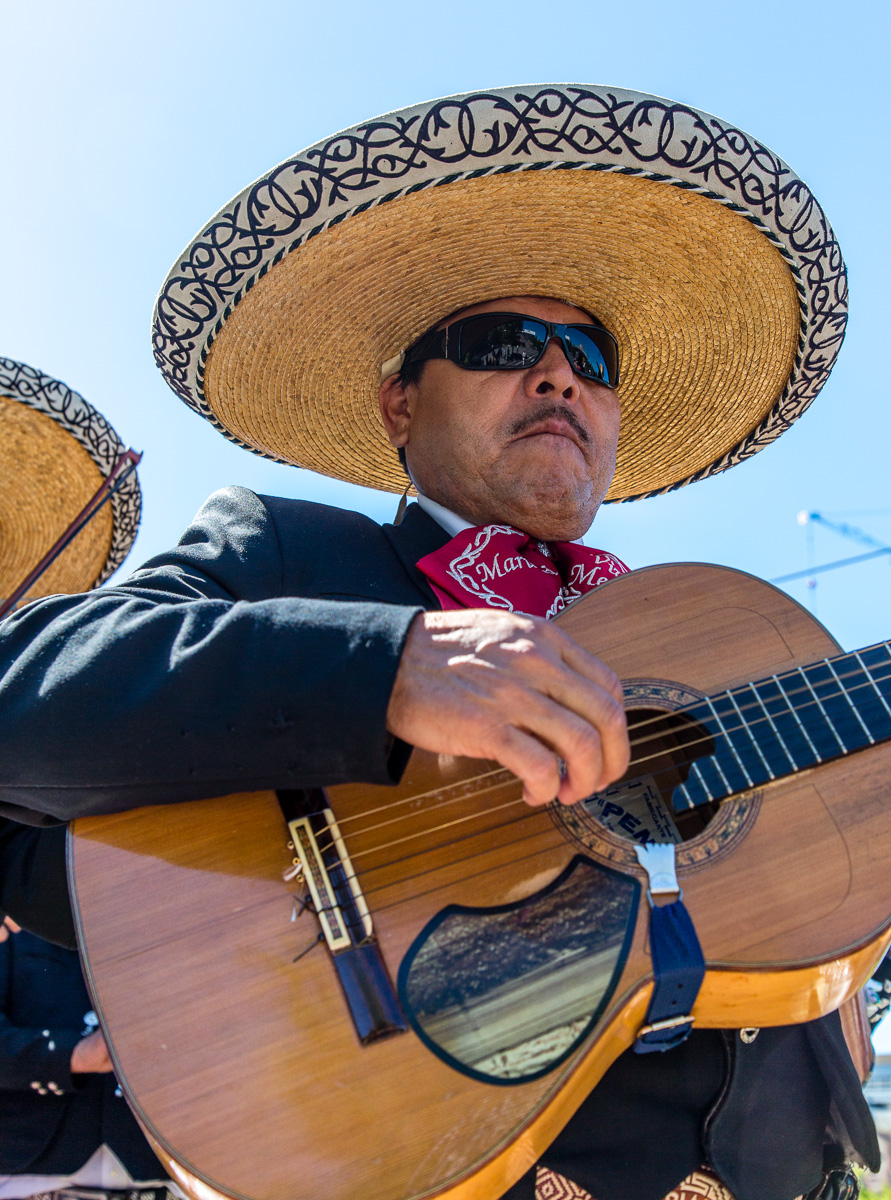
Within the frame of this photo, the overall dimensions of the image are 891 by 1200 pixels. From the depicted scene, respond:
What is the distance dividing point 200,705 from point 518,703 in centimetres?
46

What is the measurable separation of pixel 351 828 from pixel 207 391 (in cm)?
156

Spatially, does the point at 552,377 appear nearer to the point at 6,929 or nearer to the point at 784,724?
the point at 784,724

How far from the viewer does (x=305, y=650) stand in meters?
1.33

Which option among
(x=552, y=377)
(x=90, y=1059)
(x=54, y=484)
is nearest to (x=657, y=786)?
(x=552, y=377)

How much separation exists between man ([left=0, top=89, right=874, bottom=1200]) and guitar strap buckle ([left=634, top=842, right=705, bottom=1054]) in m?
0.17

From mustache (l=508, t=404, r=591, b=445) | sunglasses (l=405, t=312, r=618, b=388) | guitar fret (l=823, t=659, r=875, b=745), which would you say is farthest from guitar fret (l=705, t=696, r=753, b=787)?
sunglasses (l=405, t=312, r=618, b=388)

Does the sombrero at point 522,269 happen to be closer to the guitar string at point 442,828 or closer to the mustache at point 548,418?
the mustache at point 548,418

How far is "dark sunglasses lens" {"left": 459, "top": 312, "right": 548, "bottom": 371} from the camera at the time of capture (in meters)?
2.43

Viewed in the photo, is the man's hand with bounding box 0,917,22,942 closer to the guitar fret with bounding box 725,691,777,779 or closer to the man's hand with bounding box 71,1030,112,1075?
the man's hand with bounding box 71,1030,112,1075

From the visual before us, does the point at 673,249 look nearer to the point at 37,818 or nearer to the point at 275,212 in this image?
the point at 275,212

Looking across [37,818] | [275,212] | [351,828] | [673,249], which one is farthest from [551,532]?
[37,818]

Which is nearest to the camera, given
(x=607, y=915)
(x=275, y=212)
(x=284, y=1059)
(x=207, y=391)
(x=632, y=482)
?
(x=284, y=1059)

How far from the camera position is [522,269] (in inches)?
96.8

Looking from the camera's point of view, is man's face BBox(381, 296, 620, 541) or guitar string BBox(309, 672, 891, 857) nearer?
guitar string BBox(309, 672, 891, 857)
